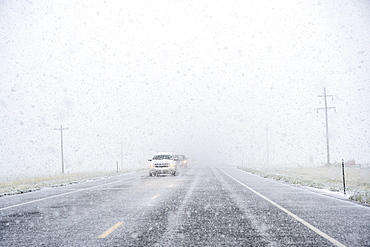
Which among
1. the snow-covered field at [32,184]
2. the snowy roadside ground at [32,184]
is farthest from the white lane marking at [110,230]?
the snow-covered field at [32,184]

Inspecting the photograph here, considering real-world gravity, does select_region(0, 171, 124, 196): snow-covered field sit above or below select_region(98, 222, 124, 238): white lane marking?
below

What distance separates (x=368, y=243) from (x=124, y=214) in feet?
19.7

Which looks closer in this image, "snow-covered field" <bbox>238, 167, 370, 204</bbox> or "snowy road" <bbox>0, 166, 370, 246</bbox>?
"snowy road" <bbox>0, 166, 370, 246</bbox>

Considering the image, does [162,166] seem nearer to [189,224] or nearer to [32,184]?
[32,184]

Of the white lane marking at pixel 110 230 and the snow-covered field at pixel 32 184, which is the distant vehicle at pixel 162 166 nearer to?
the snow-covered field at pixel 32 184

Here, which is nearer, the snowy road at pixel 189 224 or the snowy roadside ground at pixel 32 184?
the snowy road at pixel 189 224

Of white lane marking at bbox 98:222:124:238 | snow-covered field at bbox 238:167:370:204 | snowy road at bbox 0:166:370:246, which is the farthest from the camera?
snow-covered field at bbox 238:167:370:204

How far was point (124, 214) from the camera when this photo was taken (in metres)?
10.0

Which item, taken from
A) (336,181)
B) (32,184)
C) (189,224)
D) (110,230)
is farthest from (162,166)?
(110,230)

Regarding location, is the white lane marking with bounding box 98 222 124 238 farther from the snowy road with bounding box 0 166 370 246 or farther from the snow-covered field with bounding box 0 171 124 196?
the snow-covered field with bounding box 0 171 124 196

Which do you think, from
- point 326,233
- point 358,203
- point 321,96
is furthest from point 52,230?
point 321,96

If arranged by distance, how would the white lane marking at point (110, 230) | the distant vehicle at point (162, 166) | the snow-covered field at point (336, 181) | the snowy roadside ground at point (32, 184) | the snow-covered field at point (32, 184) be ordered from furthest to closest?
the distant vehicle at point (162, 166), the snow-covered field at point (32, 184), the snowy roadside ground at point (32, 184), the snow-covered field at point (336, 181), the white lane marking at point (110, 230)

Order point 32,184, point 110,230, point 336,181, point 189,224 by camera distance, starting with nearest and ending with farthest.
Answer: point 110,230
point 189,224
point 336,181
point 32,184

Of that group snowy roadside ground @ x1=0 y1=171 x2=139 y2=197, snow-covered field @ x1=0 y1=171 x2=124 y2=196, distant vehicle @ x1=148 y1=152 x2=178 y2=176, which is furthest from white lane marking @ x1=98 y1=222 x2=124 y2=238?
distant vehicle @ x1=148 y1=152 x2=178 y2=176
